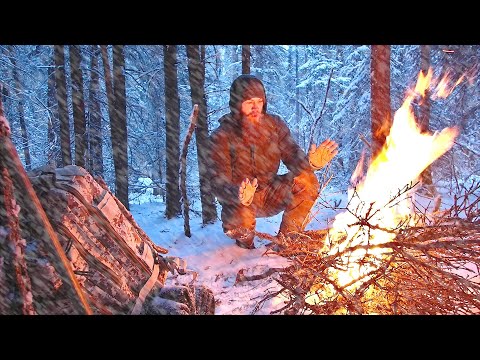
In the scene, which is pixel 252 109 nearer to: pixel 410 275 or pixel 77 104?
pixel 410 275

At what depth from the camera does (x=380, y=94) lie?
7121mm

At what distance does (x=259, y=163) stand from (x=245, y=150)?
29 centimetres

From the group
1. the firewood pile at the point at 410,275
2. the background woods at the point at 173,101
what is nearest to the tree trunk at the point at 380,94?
the background woods at the point at 173,101

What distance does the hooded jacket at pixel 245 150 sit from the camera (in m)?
4.57

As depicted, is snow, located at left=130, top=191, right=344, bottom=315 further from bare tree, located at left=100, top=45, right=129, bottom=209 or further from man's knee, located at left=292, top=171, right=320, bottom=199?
bare tree, located at left=100, top=45, right=129, bottom=209

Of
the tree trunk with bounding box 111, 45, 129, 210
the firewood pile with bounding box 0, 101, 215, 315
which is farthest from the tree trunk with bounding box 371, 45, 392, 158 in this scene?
the tree trunk with bounding box 111, 45, 129, 210

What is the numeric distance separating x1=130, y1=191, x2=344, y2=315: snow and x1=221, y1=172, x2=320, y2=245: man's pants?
18.7 inches

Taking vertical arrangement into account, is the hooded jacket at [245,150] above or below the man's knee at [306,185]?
above

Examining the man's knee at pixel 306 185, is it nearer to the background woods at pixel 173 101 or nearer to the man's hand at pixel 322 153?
the man's hand at pixel 322 153

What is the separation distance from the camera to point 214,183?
4641 mm

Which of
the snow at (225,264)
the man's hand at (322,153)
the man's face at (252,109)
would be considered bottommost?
the snow at (225,264)

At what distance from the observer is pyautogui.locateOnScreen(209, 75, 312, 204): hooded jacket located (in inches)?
180
